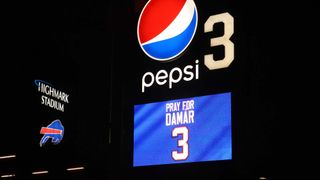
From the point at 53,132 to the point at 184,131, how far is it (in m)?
7.39

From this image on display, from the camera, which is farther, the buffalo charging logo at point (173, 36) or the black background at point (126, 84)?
the buffalo charging logo at point (173, 36)

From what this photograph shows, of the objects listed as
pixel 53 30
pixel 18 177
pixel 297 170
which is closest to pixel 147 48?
pixel 297 170

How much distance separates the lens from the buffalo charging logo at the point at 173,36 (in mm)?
5547

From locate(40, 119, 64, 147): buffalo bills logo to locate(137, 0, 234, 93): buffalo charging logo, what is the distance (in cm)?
Answer: 647

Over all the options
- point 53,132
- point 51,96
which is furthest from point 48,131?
point 51,96

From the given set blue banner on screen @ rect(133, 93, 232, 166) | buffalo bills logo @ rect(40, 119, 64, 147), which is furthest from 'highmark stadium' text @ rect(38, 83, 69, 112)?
blue banner on screen @ rect(133, 93, 232, 166)

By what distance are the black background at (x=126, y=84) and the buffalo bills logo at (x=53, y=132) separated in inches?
7.0

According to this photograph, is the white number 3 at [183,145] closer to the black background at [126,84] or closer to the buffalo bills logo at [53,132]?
the black background at [126,84]

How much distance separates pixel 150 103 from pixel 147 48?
2.27 feet

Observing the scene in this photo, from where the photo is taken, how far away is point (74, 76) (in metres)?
Answer: 13.1

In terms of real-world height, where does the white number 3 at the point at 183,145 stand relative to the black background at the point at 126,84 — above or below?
below

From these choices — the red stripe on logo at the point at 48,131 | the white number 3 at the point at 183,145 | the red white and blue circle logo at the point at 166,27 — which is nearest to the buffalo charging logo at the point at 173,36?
the red white and blue circle logo at the point at 166,27

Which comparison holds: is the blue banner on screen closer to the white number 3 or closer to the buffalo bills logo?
the white number 3

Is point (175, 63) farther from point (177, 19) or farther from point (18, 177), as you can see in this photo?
point (18, 177)
